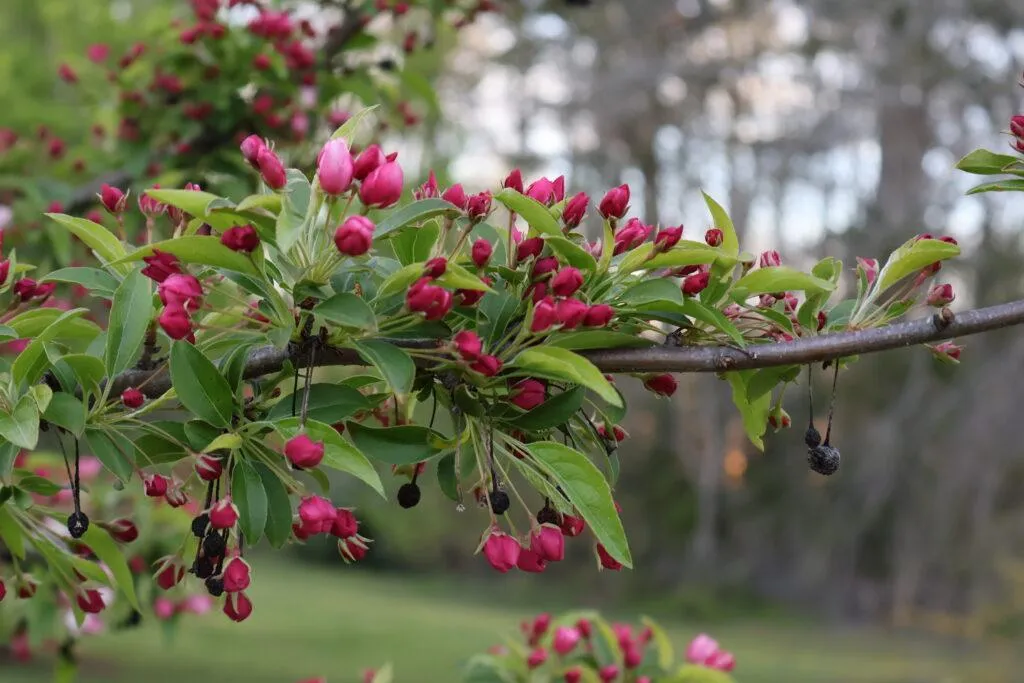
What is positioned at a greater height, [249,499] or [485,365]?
[485,365]

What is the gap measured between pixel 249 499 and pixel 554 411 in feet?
1.12

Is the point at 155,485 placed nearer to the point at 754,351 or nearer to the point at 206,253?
the point at 206,253

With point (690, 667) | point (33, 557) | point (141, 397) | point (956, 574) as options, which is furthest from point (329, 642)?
point (141, 397)

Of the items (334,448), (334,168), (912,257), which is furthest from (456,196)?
(912,257)

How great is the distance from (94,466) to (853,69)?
34.9 feet

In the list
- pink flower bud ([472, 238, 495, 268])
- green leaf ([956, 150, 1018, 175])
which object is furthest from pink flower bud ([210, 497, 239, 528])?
green leaf ([956, 150, 1018, 175])

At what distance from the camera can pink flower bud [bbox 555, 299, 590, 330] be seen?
1102mm

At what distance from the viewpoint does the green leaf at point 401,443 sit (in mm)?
1208

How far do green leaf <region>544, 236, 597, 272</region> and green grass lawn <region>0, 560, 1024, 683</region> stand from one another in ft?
27.4

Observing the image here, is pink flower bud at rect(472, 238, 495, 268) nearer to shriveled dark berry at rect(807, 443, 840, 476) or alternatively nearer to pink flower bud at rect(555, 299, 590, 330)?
pink flower bud at rect(555, 299, 590, 330)

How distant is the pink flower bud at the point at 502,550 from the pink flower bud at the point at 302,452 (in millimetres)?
258

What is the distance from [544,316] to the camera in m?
1.10

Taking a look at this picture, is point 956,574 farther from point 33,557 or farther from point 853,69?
point 33,557

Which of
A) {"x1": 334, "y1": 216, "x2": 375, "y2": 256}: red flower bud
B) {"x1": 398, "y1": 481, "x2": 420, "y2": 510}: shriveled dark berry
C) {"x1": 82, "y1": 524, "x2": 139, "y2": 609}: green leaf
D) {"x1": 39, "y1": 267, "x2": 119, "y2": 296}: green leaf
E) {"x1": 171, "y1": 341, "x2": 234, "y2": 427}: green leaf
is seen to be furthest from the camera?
{"x1": 82, "y1": 524, "x2": 139, "y2": 609}: green leaf
